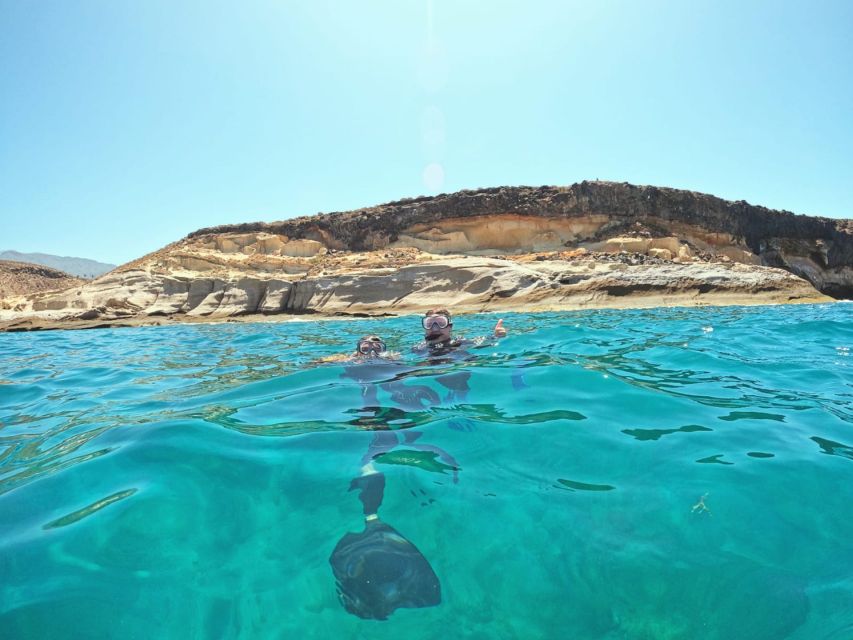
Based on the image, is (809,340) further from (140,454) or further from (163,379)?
(163,379)

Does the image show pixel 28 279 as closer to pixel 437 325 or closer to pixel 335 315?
pixel 335 315

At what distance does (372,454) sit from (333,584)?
3.22 feet

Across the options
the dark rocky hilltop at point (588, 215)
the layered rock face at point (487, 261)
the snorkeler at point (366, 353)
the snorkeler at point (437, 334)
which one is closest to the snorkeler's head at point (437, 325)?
the snorkeler at point (437, 334)

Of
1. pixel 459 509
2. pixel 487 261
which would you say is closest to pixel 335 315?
pixel 487 261

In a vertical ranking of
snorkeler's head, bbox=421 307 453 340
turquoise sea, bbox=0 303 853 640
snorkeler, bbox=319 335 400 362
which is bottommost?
turquoise sea, bbox=0 303 853 640

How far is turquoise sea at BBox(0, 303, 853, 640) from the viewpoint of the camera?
1566 mm

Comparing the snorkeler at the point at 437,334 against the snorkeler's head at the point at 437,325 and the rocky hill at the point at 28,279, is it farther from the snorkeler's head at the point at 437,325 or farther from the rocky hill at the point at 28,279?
the rocky hill at the point at 28,279

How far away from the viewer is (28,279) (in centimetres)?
3403

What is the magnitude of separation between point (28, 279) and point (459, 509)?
44.5m

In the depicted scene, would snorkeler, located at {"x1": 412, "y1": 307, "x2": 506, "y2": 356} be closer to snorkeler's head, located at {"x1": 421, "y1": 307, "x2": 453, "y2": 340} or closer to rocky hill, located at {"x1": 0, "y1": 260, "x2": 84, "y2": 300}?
snorkeler's head, located at {"x1": 421, "y1": 307, "x2": 453, "y2": 340}

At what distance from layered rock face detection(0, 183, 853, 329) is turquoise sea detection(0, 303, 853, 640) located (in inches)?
483

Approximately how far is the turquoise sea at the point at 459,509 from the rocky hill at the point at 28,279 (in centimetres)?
3421

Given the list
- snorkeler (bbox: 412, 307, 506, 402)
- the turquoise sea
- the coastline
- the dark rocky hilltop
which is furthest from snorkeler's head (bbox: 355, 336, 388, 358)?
the dark rocky hilltop

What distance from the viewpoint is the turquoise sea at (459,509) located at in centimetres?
157
